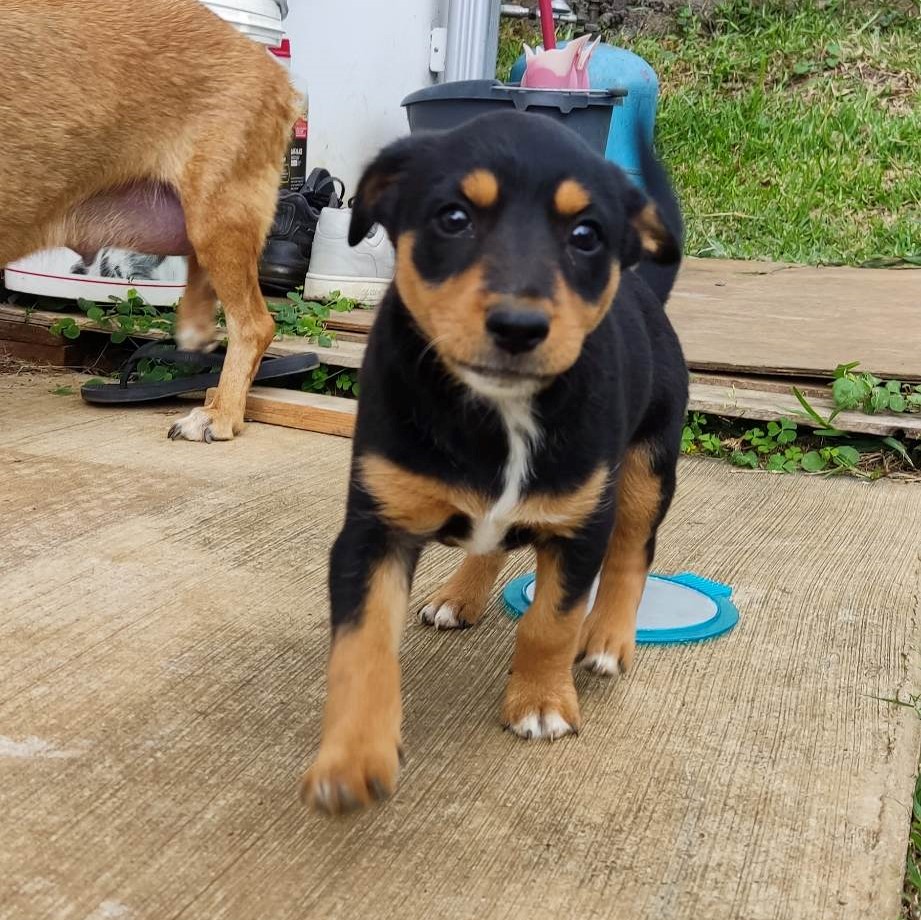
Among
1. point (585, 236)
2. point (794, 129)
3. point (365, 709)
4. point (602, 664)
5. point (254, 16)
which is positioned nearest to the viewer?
point (365, 709)

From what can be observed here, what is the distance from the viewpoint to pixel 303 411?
4.71m

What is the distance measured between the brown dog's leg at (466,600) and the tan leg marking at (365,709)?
667 millimetres

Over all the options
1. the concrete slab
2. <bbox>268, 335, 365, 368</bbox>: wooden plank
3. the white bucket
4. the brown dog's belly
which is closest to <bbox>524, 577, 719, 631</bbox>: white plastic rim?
the concrete slab

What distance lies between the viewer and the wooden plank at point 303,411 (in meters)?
→ 4.63

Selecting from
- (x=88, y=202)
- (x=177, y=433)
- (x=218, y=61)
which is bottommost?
(x=177, y=433)

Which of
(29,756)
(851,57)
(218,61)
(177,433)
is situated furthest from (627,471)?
(851,57)

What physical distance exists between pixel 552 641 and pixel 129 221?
3177 millimetres

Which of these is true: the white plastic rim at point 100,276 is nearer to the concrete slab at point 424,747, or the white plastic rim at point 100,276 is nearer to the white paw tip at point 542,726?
the concrete slab at point 424,747

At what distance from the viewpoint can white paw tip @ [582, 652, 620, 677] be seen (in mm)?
2520

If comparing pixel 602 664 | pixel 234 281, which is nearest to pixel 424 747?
pixel 602 664

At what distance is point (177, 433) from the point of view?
441 cm

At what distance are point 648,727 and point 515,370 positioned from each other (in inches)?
34.9

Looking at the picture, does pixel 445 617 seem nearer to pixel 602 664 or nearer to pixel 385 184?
pixel 602 664

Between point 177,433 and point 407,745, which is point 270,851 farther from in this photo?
point 177,433
